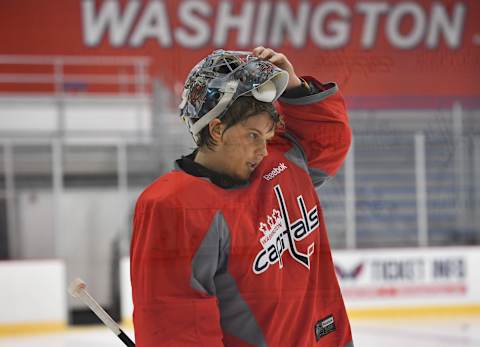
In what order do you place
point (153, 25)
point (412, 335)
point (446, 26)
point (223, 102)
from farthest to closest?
point (412, 335) < point (153, 25) < point (446, 26) < point (223, 102)

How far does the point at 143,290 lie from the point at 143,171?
44 cm

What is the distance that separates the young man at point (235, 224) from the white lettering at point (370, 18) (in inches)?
4.0

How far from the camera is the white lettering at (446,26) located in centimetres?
74

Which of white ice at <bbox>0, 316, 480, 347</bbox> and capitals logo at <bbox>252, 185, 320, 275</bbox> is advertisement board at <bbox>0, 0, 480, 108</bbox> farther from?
white ice at <bbox>0, 316, 480, 347</bbox>

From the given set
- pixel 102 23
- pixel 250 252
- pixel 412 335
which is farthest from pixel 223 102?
pixel 412 335

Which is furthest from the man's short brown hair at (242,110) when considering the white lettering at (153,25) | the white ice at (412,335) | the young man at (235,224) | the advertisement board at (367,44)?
the white ice at (412,335)

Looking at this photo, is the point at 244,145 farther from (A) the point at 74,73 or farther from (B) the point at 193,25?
(A) the point at 74,73

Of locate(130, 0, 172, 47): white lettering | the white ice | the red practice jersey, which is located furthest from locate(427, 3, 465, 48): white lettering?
the white ice

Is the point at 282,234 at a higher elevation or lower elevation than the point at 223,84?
lower

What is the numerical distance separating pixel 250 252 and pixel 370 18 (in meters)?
0.33

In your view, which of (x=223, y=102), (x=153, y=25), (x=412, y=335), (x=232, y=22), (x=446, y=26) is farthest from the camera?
(x=412, y=335)

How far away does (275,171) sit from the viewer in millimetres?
673

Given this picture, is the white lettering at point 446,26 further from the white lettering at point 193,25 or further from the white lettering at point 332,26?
the white lettering at point 193,25

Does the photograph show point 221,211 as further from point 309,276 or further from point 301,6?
point 301,6
